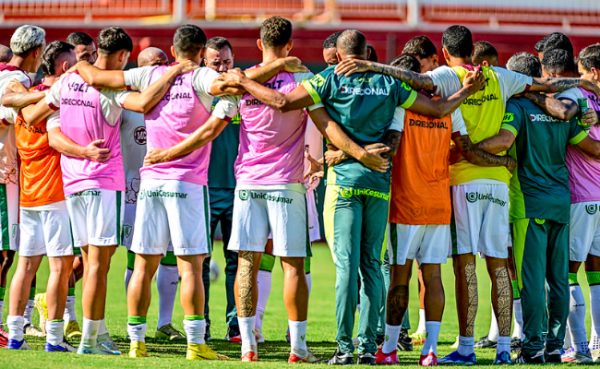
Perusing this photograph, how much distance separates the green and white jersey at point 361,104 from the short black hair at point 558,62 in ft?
5.44

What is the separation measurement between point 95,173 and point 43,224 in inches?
33.0

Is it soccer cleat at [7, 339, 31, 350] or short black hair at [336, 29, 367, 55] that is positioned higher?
short black hair at [336, 29, 367, 55]

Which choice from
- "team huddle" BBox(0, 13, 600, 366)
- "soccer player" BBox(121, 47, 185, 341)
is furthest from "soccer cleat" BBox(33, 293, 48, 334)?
"team huddle" BBox(0, 13, 600, 366)

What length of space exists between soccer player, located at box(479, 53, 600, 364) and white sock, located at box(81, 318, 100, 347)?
3.58m

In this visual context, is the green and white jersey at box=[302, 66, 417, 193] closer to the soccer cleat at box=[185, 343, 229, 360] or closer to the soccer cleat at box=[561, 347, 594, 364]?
the soccer cleat at box=[185, 343, 229, 360]

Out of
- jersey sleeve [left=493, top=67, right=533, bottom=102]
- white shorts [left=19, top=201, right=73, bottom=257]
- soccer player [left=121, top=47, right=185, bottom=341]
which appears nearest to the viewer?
jersey sleeve [left=493, top=67, right=533, bottom=102]

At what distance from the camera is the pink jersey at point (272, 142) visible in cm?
946

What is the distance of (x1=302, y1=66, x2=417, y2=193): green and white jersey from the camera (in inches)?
360

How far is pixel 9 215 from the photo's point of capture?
35.1ft

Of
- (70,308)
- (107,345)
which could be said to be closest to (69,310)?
(70,308)

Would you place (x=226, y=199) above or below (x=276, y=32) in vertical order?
below

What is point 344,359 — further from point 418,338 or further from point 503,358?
point 418,338

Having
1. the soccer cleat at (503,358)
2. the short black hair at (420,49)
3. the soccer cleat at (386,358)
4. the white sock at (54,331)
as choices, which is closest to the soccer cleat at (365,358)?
the soccer cleat at (386,358)

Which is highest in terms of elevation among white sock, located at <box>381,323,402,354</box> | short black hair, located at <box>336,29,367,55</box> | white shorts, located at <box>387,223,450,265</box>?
short black hair, located at <box>336,29,367,55</box>
